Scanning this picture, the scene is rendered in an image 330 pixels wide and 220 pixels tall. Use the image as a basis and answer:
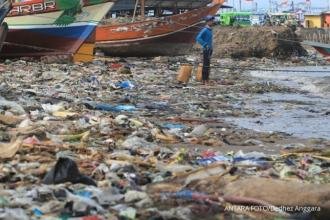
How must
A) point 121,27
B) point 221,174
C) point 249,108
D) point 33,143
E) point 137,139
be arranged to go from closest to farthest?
point 221,174 → point 33,143 → point 137,139 → point 249,108 → point 121,27

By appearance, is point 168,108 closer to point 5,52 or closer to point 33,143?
point 33,143

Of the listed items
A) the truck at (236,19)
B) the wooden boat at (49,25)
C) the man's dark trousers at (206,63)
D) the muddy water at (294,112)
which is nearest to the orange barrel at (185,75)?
the man's dark trousers at (206,63)

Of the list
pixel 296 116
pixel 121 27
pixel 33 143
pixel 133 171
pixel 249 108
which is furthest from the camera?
pixel 121 27

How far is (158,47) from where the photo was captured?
2847cm

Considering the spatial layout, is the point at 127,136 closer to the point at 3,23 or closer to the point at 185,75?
the point at 3,23

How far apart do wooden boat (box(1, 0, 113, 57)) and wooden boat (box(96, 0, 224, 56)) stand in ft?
21.0

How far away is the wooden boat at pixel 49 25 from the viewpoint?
20031 mm

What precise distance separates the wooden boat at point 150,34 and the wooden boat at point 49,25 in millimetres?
6395

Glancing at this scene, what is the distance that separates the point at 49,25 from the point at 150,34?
7958 mm

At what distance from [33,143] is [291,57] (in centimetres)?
2815

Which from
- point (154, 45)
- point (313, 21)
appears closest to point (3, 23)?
point (154, 45)

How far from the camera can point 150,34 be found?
2744cm

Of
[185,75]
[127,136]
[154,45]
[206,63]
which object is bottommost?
[154,45]

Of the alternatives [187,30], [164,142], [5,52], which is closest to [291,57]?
[187,30]
